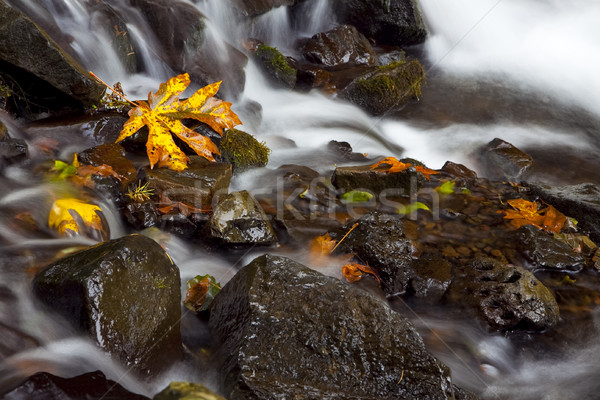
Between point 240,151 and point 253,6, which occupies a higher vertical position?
point 253,6

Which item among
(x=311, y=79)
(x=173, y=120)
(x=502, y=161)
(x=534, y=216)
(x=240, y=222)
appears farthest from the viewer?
(x=311, y=79)

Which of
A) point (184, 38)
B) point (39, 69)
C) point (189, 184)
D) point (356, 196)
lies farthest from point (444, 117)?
point (39, 69)

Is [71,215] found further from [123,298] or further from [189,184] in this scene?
[123,298]

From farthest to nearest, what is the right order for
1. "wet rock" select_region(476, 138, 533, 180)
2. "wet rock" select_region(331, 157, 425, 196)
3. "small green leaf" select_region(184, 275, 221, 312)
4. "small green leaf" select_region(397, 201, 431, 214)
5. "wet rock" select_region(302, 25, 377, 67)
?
"wet rock" select_region(302, 25, 377, 67), "wet rock" select_region(476, 138, 533, 180), "wet rock" select_region(331, 157, 425, 196), "small green leaf" select_region(397, 201, 431, 214), "small green leaf" select_region(184, 275, 221, 312)

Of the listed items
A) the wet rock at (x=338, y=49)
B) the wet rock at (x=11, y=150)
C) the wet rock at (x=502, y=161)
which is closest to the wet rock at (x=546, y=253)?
the wet rock at (x=502, y=161)

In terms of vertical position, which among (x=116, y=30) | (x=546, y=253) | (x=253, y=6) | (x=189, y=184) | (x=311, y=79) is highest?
(x=253, y=6)

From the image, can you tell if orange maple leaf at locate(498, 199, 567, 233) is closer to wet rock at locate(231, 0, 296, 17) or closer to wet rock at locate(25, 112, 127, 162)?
wet rock at locate(25, 112, 127, 162)

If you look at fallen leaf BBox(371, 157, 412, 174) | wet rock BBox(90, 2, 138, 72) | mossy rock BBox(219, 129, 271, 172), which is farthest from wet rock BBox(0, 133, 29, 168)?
fallen leaf BBox(371, 157, 412, 174)
